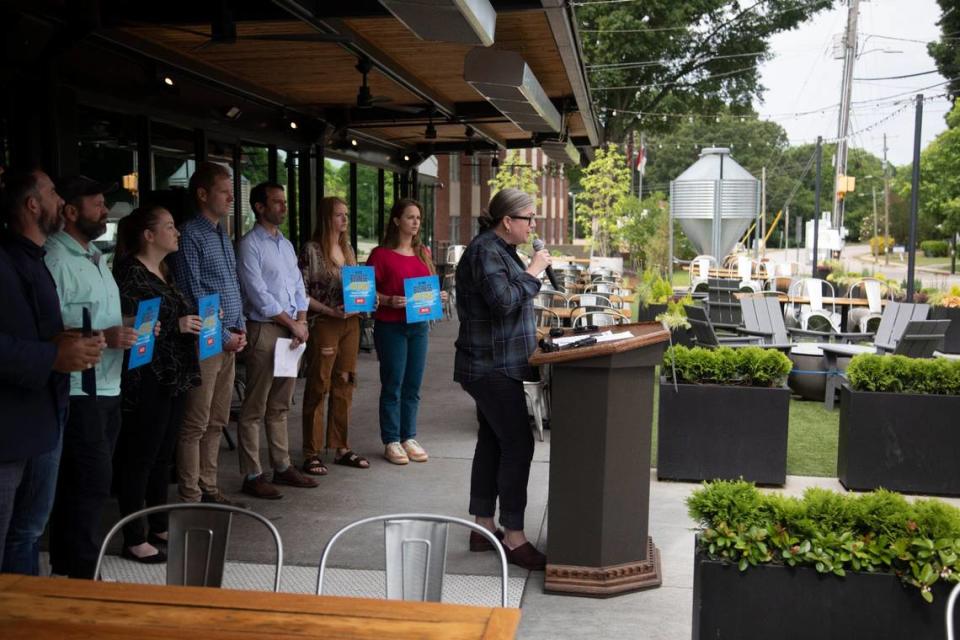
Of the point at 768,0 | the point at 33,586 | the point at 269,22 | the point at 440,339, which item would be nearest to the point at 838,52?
the point at 768,0

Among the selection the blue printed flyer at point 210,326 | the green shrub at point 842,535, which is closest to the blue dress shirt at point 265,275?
the blue printed flyer at point 210,326

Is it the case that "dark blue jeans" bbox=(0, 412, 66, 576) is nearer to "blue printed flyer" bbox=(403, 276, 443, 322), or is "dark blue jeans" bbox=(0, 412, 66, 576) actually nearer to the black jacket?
the black jacket

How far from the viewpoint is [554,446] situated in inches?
192

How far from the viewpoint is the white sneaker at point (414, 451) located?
7.56 meters

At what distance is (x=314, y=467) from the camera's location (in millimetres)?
7059

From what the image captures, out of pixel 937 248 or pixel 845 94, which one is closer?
pixel 845 94

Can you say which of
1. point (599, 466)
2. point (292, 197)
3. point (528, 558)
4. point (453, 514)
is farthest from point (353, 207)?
point (599, 466)

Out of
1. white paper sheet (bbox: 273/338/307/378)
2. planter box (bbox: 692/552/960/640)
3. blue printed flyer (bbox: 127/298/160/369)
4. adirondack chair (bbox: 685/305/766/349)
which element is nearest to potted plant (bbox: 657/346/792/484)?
white paper sheet (bbox: 273/338/307/378)

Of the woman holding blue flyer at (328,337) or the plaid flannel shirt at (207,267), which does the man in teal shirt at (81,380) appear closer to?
the plaid flannel shirt at (207,267)

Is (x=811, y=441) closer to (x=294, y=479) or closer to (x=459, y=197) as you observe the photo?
(x=294, y=479)

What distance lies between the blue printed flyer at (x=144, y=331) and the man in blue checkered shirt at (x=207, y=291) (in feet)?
2.58

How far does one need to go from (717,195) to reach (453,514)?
18569 mm

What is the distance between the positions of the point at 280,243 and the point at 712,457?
11.0 ft

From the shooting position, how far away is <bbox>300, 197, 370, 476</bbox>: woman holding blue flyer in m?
6.98
